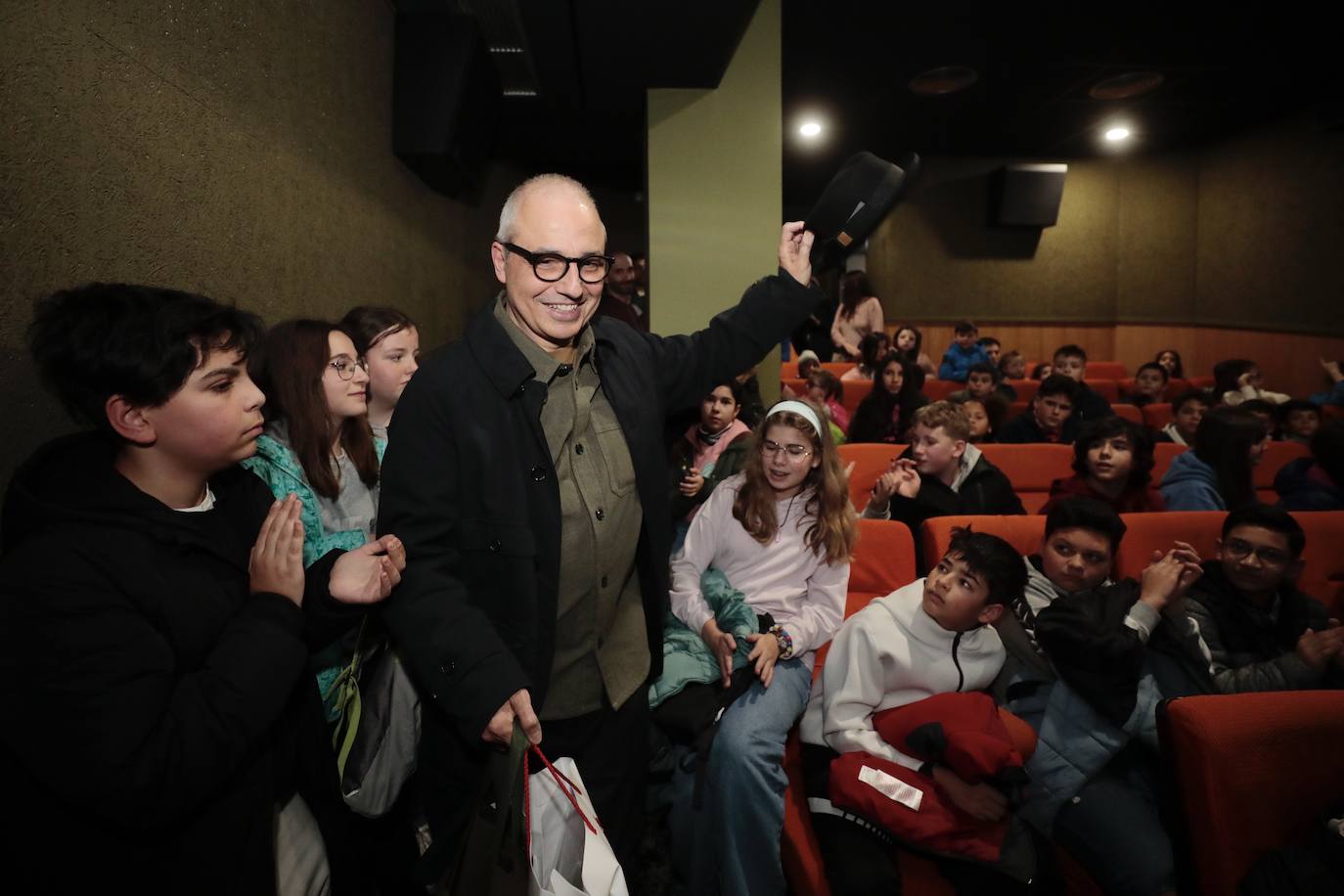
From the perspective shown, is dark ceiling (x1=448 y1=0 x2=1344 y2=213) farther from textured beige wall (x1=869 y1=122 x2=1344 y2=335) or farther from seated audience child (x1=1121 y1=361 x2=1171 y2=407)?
seated audience child (x1=1121 y1=361 x2=1171 y2=407)

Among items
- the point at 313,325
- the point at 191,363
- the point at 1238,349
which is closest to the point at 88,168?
the point at 313,325

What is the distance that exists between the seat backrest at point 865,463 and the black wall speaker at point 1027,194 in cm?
751

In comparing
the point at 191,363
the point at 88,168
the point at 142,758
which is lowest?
the point at 142,758

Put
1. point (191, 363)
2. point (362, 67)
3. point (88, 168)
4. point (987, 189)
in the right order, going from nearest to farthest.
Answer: point (191, 363), point (88, 168), point (362, 67), point (987, 189)

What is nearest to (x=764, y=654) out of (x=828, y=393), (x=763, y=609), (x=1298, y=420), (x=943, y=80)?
(x=763, y=609)

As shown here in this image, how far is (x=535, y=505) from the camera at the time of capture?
116 cm

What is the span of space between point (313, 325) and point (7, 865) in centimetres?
118

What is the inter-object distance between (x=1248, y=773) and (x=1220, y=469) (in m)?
2.08

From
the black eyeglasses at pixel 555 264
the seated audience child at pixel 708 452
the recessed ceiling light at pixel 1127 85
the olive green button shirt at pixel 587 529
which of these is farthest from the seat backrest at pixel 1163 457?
the recessed ceiling light at pixel 1127 85

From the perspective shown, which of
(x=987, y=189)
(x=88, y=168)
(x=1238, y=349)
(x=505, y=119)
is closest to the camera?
(x=88, y=168)

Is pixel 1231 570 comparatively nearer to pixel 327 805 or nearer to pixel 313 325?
pixel 327 805

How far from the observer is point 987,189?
30.4 feet

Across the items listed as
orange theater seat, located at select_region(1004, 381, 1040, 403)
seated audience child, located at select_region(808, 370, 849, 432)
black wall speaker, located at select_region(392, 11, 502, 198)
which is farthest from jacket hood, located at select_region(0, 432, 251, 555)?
orange theater seat, located at select_region(1004, 381, 1040, 403)

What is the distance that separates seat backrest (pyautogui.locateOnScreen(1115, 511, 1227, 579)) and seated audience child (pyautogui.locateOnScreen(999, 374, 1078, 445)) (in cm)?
142
